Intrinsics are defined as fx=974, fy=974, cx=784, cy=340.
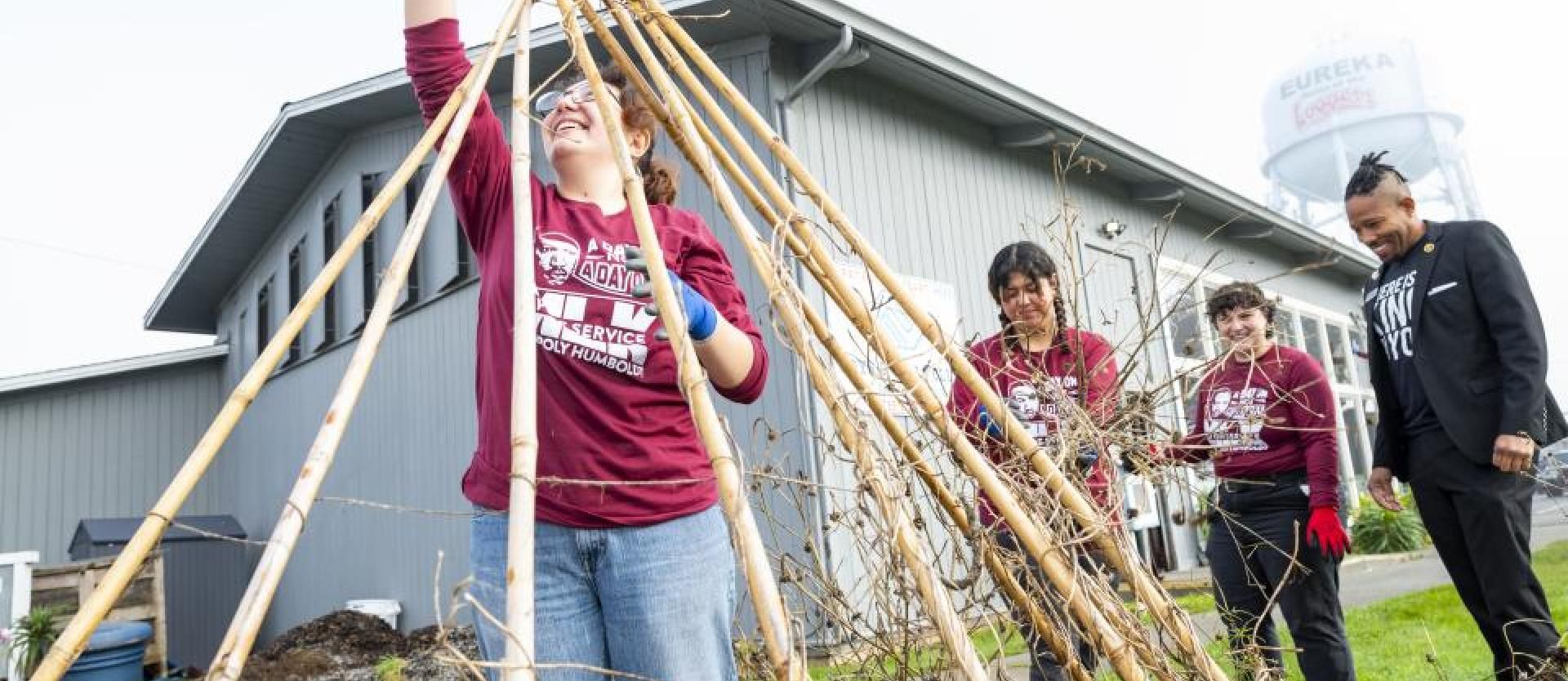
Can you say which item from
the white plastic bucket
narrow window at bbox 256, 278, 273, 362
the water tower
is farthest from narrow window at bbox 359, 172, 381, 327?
the water tower

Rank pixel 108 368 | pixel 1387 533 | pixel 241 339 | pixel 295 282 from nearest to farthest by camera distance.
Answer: pixel 1387 533, pixel 295 282, pixel 108 368, pixel 241 339

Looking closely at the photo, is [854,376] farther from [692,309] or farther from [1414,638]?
[1414,638]

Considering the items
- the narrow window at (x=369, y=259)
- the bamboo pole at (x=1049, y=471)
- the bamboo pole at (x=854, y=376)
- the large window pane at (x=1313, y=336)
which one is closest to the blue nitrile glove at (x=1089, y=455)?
the bamboo pole at (x=1049, y=471)

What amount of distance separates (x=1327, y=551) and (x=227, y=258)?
47.8 feet

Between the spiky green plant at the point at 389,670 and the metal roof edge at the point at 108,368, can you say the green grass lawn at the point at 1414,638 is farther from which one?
the metal roof edge at the point at 108,368

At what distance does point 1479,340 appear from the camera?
8.93 feet

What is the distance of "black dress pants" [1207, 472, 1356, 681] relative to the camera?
2883 mm

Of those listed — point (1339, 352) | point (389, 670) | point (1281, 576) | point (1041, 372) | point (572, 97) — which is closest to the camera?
point (572, 97)

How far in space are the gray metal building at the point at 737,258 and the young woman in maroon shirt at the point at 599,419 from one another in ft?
7.28

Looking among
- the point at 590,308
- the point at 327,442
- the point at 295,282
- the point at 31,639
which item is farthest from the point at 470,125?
the point at 295,282

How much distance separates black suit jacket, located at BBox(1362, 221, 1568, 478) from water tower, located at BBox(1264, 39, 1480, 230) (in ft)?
144

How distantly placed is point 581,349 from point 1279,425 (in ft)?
8.31

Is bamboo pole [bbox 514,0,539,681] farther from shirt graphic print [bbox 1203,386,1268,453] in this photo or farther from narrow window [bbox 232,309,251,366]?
narrow window [bbox 232,309,251,366]

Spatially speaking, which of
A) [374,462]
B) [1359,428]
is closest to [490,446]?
[374,462]
